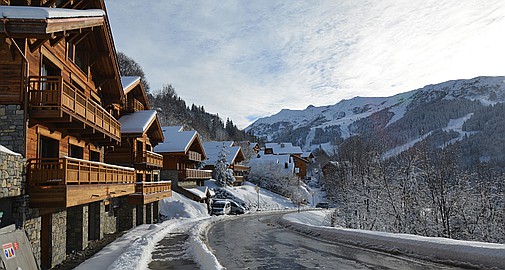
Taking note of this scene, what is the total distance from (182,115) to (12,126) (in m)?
117

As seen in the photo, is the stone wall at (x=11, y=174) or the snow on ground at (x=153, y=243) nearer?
the stone wall at (x=11, y=174)

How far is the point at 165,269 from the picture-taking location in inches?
533

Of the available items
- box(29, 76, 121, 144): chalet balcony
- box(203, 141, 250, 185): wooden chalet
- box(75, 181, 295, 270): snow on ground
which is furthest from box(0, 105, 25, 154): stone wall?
box(203, 141, 250, 185): wooden chalet

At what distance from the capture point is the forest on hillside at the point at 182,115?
94.6 metres

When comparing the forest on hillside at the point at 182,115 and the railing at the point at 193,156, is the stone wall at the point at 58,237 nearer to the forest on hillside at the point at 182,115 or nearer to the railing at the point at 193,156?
the railing at the point at 193,156

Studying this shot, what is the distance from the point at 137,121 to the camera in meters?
28.4

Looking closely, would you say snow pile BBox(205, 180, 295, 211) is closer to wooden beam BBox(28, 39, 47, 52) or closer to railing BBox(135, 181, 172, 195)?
railing BBox(135, 181, 172, 195)

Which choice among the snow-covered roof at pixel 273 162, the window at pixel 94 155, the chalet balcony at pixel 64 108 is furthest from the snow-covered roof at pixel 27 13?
the snow-covered roof at pixel 273 162

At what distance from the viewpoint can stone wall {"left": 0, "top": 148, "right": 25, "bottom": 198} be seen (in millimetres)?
11453

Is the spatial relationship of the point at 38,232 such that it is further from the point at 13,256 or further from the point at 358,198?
the point at 358,198

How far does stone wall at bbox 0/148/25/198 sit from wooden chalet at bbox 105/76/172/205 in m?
14.0

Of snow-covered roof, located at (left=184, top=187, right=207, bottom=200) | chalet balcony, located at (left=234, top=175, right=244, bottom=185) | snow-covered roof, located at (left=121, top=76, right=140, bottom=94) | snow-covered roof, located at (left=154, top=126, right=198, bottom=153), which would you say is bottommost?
snow-covered roof, located at (left=184, top=187, right=207, bottom=200)

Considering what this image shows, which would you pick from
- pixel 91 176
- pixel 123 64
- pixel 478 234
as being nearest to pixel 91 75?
pixel 91 176

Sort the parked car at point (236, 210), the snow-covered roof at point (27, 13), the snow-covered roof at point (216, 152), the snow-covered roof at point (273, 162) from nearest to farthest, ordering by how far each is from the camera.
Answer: the snow-covered roof at point (27, 13), the parked car at point (236, 210), the snow-covered roof at point (216, 152), the snow-covered roof at point (273, 162)
